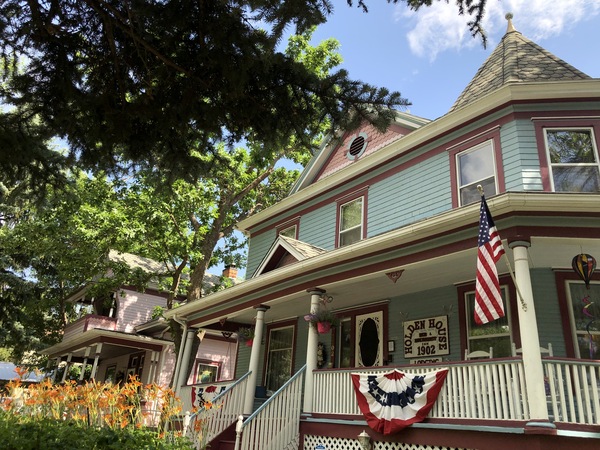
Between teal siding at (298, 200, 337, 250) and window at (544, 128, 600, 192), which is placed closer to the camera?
window at (544, 128, 600, 192)

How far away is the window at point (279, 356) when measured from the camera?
1259 centimetres

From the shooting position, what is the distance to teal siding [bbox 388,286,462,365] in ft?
28.8

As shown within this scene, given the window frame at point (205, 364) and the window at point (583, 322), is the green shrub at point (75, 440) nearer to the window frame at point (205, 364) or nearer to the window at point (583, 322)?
the window at point (583, 322)

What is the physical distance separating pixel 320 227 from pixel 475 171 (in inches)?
197

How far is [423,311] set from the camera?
9.48m

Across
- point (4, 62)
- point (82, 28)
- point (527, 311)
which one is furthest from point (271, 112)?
point (527, 311)

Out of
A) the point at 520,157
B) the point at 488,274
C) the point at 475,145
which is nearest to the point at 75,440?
the point at 488,274

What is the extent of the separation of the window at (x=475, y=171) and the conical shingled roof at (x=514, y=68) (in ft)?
4.51

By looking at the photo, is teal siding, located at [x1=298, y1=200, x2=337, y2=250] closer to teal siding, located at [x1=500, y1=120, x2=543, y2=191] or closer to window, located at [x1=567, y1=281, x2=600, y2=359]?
teal siding, located at [x1=500, y1=120, x2=543, y2=191]

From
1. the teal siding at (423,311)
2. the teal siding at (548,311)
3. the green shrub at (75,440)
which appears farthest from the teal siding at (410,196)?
the green shrub at (75,440)

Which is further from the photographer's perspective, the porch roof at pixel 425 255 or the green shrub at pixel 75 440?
the porch roof at pixel 425 255

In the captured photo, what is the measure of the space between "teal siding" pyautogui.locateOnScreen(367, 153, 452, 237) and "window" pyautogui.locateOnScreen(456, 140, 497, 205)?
1.04 ft

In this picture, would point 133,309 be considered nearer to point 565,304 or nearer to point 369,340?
point 369,340

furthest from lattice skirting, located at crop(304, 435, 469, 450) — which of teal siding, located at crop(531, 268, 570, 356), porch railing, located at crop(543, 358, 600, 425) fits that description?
teal siding, located at crop(531, 268, 570, 356)
